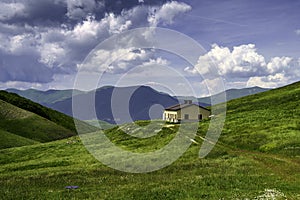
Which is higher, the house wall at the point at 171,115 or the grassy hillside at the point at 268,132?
the house wall at the point at 171,115

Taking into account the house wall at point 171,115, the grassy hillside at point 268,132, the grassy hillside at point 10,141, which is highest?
the house wall at point 171,115

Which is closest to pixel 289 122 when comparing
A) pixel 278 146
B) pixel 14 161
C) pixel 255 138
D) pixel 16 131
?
pixel 255 138

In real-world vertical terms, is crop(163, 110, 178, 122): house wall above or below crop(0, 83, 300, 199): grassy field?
above

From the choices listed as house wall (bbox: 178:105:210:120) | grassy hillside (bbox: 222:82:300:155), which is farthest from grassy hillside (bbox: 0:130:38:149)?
grassy hillside (bbox: 222:82:300:155)

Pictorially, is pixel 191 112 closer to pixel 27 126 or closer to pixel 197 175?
pixel 27 126

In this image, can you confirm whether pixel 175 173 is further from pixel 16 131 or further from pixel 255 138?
pixel 16 131

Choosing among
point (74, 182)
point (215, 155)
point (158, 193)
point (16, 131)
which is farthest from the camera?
point (16, 131)

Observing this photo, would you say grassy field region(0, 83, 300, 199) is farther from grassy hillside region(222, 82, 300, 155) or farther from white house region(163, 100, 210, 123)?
white house region(163, 100, 210, 123)

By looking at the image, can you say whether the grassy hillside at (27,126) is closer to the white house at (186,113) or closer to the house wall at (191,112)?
the white house at (186,113)

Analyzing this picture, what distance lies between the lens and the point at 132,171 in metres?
42.4

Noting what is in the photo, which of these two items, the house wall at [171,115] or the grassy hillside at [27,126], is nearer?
the house wall at [171,115]

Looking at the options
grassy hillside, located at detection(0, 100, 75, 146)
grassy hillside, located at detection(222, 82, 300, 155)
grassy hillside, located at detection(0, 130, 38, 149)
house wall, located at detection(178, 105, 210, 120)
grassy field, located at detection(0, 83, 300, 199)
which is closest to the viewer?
grassy field, located at detection(0, 83, 300, 199)

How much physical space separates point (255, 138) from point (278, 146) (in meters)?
8.75

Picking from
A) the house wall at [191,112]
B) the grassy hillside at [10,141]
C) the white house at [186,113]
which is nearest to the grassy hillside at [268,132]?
the white house at [186,113]
